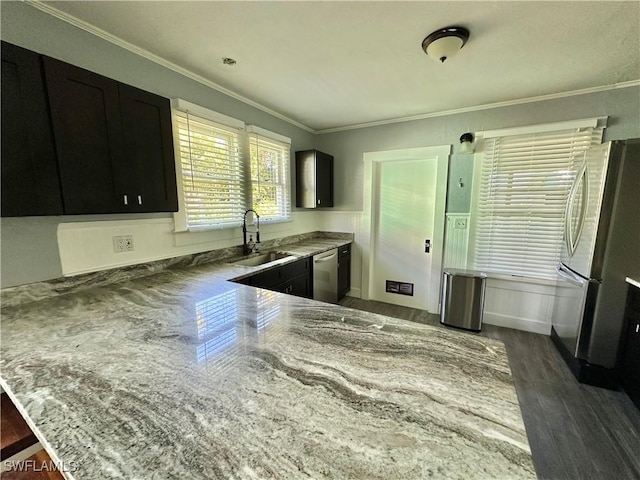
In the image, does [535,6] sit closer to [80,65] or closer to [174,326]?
[174,326]

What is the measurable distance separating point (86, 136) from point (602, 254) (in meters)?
3.58

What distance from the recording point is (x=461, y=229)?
3.15 meters

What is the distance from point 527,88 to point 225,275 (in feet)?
10.7

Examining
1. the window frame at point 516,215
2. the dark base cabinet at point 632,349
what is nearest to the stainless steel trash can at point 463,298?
the window frame at point 516,215

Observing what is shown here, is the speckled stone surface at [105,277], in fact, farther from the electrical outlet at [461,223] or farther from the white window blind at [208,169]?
the electrical outlet at [461,223]

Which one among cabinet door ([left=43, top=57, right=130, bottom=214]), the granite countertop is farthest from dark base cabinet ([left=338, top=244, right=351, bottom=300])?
cabinet door ([left=43, top=57, right=130, bottom=214])

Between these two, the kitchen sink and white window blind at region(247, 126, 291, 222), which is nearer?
the kitchen sink

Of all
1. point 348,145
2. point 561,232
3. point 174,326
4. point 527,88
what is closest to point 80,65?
point 174,326

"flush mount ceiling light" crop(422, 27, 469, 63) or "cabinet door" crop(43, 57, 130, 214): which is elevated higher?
"flush mount ceiling light" crop(422, 27, 469, 63)

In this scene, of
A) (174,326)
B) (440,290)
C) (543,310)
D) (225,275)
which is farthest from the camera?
(440,290)

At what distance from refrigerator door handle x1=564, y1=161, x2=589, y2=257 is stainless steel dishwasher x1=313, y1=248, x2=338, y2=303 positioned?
2.34 meters

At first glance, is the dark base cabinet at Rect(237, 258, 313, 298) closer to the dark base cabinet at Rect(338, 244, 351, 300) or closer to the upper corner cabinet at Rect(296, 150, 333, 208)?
the dark base cabinet at Rect(338, 244, 351, 300)

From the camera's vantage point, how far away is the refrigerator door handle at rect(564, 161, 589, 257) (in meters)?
2.17

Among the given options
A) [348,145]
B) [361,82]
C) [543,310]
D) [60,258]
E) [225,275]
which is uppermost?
[361,82]
